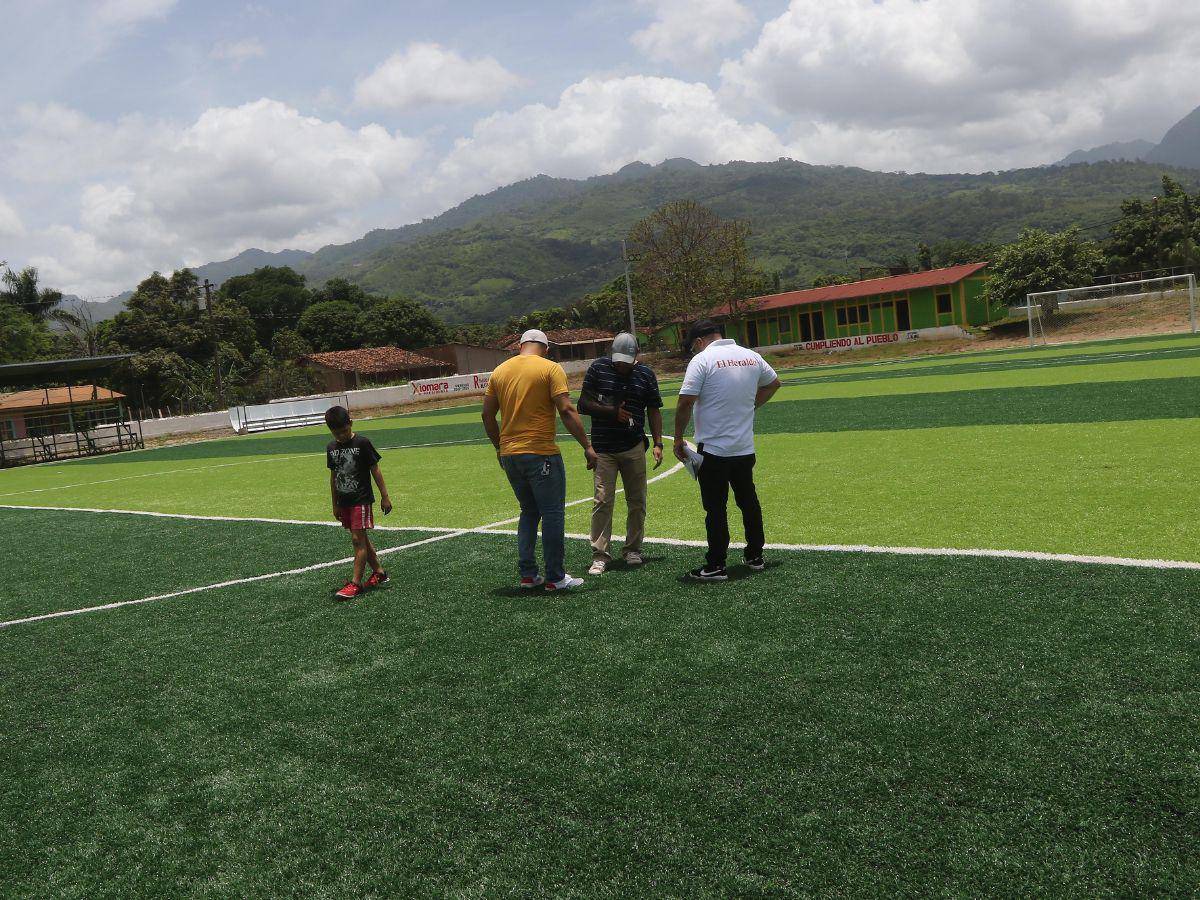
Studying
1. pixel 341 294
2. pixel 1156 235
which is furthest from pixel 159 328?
pixel 1156 235

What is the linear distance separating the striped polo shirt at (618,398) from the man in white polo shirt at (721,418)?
0.47 metres

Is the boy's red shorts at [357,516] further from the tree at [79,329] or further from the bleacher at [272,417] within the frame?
the tree at [79,329]

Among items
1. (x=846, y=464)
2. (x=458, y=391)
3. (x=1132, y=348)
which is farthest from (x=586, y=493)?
(x=458, y=391)

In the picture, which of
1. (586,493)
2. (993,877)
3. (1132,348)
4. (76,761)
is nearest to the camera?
(993,877)

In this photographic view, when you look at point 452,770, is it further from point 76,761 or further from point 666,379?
point 666,379

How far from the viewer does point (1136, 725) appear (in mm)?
3775

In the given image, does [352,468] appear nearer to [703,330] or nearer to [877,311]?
[703,330]

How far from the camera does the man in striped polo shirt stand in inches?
275

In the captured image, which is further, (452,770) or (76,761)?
(76,761)

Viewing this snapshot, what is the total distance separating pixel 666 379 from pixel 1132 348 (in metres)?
28.5

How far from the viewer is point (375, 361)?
6894 centimetres

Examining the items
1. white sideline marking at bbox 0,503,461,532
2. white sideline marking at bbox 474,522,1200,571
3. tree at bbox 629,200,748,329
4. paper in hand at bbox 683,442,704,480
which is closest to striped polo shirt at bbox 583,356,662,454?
paper in hand at bbox 683,442,704,480

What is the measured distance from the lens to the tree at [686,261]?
6750 centimetres

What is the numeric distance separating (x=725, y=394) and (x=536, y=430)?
1413 mm
